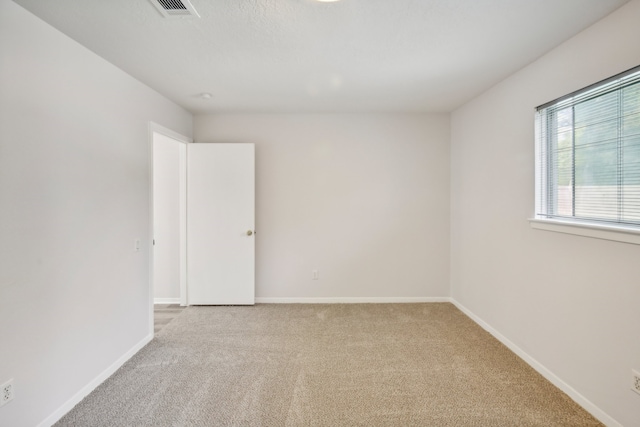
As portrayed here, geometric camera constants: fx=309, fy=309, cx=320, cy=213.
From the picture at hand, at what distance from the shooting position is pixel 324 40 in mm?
2094

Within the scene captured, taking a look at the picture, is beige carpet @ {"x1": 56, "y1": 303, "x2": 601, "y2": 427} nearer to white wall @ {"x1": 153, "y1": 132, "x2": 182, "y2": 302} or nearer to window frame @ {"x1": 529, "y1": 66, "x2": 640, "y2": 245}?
white wall @ {"x1": 153, "y1": 132, "x2": 182, "y2": 302}

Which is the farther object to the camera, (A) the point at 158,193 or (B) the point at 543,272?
(A) the point at 158,193

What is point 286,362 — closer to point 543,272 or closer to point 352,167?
point 543,272

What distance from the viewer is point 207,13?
1798 millimetres

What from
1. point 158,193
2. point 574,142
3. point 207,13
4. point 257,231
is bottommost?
point 257,231

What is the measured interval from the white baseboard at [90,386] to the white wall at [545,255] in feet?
10.9

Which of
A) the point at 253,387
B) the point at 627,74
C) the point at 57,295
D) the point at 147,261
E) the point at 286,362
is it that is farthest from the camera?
the point at 147,261

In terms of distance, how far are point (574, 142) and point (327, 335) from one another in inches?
102

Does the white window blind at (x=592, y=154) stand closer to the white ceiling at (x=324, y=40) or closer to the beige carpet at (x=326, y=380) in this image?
the white ceiling at (x=324, y=40)

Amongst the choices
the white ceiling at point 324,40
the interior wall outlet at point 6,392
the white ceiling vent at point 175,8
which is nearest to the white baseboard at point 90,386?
the interior wall outlet at point 6,392

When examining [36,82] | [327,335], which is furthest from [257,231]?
[36,82]

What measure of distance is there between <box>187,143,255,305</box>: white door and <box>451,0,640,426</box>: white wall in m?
2.61

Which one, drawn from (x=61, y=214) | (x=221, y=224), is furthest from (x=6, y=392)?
(x=221, y=224)

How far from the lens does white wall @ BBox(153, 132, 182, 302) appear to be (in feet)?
13.1
